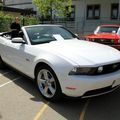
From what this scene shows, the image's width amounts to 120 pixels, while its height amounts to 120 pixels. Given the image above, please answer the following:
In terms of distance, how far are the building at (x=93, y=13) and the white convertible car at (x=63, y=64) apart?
23.4 m

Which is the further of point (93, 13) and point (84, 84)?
point (93, 13)

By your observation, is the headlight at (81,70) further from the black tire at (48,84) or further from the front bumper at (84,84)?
the black tire at (48,84)

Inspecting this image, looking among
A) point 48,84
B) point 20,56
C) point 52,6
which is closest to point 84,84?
point 48,84

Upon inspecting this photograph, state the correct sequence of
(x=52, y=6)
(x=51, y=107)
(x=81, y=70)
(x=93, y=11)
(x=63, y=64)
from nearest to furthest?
(x=81, y=70) → (x=63, y=64) → (x=51, y=107) → (x=52, y=6) → (x=93, y=11)

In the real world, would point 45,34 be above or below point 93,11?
below

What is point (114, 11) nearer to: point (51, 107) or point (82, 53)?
point (82, 53)

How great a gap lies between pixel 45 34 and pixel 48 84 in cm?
158

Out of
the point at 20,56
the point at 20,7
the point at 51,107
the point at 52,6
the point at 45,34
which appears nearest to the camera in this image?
the point at 51,107

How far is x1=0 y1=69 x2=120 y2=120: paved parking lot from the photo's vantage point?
4.91 m

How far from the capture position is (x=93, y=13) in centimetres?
3228

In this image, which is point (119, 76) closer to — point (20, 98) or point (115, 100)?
point (115, 100)

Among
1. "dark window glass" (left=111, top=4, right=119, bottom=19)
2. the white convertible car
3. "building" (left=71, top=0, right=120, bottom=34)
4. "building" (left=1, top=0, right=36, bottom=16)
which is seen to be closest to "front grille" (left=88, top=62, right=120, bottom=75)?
the white convertible car

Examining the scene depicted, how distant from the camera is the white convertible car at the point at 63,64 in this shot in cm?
496

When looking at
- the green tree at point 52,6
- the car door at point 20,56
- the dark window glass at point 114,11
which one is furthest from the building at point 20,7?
the car door at point 20,56
